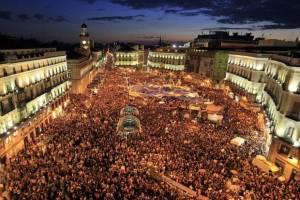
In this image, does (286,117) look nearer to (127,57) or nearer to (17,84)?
(17,84)

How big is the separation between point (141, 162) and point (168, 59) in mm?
91923

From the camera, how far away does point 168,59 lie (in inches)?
4523

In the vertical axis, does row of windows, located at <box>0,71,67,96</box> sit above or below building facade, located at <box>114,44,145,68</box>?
above

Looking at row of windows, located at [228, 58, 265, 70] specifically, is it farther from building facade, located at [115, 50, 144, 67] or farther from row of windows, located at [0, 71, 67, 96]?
building facade, located at [115, 50, 144, 67]

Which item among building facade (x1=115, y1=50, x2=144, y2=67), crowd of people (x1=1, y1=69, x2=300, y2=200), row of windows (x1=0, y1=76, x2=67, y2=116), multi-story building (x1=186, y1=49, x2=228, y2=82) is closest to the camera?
crowd of people (x1=1, y1=69, x2=300, y2=200)

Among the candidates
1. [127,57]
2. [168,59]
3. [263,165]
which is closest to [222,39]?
[168,59]

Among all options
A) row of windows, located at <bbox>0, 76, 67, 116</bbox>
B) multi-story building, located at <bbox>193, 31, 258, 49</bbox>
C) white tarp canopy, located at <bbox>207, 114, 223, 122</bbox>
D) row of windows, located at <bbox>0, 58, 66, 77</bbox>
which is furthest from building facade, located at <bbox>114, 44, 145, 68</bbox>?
white tarp canopy, located at <bbox>207, 114, 223, 122</bbox>

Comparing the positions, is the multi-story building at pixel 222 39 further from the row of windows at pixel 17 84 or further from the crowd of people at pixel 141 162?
the row of windows at pixel 17 84

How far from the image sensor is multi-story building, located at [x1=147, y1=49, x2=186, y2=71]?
108869 mm

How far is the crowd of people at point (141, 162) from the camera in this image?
21422 millimetres

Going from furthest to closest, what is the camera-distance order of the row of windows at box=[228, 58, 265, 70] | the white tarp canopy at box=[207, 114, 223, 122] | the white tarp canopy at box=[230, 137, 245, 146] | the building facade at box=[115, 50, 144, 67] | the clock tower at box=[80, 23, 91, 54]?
the building facade at box=[115, 50, 144, 67] < the clock tower at box=[80, 23, 91, 54] < the row of windows at box=[228, 58, 265, 70] < the white tarp canopy at box=[207, 114, 223, 122] < the white tarp canopy at box=[230, 137, 245, 146]

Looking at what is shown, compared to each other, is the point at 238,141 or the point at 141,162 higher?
the point at 238,141

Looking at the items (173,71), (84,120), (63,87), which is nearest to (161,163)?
(84,120)

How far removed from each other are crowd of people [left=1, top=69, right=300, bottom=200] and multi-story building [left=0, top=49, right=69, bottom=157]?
8.93 feet
